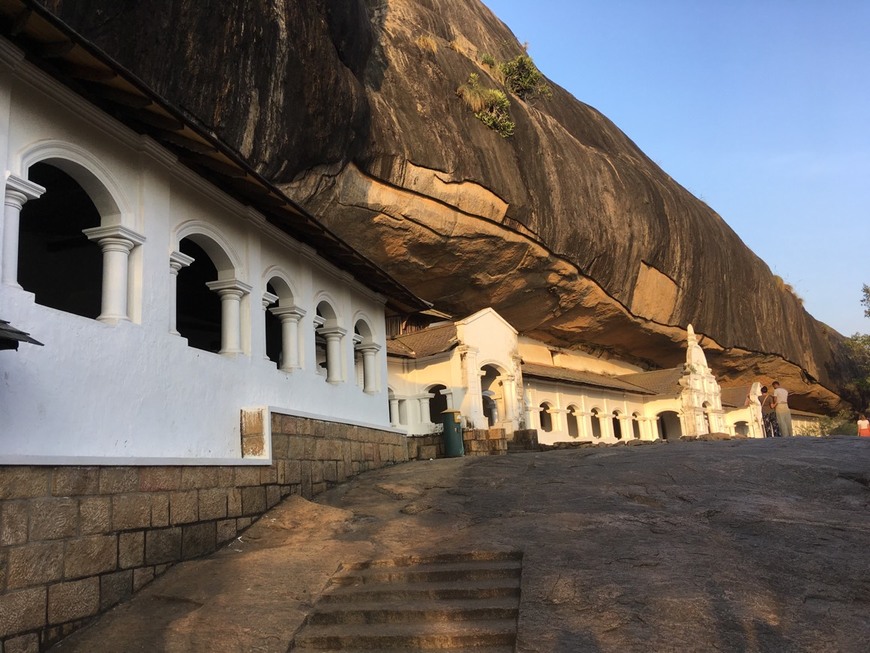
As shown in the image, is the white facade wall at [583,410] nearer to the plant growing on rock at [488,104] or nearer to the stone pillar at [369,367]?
the plant growing on rock at [488,104]

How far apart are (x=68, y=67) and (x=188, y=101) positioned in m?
5.38

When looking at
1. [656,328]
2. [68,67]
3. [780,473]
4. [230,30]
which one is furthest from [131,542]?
[656,328]

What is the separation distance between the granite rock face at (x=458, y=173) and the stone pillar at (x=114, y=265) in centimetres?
317

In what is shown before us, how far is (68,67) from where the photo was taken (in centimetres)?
607

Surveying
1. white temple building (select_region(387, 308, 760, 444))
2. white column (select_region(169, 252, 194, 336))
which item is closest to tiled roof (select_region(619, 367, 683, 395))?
white temple building (select_region(387, 308, 760, 444))

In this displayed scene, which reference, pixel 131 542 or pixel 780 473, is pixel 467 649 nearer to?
pixel 131 542

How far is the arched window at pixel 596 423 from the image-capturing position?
2794 cm

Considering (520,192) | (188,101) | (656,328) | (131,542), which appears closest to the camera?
(131,542)

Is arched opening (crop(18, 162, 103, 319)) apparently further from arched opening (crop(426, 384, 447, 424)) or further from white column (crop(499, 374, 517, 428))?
arched opening (crop(426, 384, 447, 424))

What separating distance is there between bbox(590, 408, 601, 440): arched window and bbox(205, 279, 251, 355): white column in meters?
20.5

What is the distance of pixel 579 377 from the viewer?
88.1 ft

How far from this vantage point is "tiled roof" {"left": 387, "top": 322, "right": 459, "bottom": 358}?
18.5m

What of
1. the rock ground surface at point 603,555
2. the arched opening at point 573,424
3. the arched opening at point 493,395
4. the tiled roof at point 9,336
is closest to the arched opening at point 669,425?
the arched opening at point 573,424

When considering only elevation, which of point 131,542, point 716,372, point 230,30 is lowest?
point 131,542
